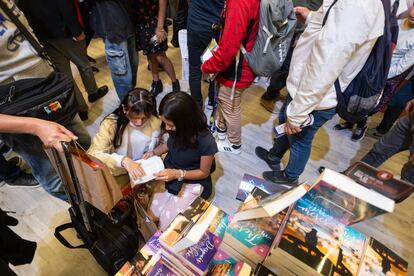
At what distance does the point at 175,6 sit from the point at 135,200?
6.93ft

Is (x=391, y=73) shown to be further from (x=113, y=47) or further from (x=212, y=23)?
(x=113, y=47)

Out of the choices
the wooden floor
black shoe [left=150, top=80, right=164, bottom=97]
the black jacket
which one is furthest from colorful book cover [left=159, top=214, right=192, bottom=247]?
black shoe [left=150, top=80, right=164, bottom=97]

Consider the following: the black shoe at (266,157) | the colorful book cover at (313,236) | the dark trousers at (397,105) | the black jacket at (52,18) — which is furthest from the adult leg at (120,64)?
the dark trousers at (397,105)

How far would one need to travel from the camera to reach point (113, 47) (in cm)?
185

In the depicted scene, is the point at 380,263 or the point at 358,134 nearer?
the point at 380,263

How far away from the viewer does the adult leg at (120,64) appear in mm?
1862

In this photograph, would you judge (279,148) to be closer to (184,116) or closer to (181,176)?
(181,176)

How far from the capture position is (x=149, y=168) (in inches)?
49.6

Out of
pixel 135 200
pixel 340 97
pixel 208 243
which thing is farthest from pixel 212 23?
pixel 208 243

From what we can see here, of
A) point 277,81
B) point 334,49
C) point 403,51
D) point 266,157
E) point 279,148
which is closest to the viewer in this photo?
point 334,49

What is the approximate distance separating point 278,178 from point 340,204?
1.26 m

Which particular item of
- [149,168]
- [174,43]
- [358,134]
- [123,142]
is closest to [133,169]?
[149,168]

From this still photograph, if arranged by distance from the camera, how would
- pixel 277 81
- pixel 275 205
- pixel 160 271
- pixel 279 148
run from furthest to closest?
pixel 277 81, pixel 279 148, pixel 160 271, pixel 275 205

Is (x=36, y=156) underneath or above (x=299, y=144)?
above
